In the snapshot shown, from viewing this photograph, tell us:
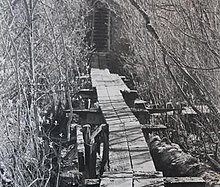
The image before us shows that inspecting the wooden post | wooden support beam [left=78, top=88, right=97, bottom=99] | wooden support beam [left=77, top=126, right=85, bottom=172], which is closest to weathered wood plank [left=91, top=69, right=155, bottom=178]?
wooden support beam [left=78, top=88, right=97, bottom=99]

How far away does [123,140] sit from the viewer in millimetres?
5262

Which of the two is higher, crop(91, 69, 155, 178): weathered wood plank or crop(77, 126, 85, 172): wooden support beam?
crop(91, 69, 155, 178): weathered wood plank

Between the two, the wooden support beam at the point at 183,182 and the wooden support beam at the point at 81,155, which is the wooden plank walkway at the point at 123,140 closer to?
the wooden support beam at the point at 183,182

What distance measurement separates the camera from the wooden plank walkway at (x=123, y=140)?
438 cm

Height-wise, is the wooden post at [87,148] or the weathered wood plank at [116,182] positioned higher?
the weathered wood plank at [116,182]

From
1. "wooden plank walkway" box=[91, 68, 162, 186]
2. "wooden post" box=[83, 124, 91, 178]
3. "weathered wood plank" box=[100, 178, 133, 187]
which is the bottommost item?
"wooden post" box=[83, 124, 91, 178]

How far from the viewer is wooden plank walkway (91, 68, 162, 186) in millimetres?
4379

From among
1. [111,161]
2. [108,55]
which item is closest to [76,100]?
[108,55]

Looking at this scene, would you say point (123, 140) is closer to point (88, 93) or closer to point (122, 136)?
point (122, 136)

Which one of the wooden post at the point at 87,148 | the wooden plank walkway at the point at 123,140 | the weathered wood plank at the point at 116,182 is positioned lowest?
the wooden post at the point at 87,148

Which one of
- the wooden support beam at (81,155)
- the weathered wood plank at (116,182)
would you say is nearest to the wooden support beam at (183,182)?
the weathered wood plank at (116,182)

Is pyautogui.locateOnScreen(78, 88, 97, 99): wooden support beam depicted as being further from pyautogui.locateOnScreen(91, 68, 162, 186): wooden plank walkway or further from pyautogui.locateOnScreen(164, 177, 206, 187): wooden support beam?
pyautogui.locateOnScreen(164, 177, 206, 187): wooden support beam

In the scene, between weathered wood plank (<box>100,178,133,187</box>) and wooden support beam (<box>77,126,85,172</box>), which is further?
wooden support beam (<box>77,126,85,172</box>)

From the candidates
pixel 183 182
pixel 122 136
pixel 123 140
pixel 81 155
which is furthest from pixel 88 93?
pixel 183 182
